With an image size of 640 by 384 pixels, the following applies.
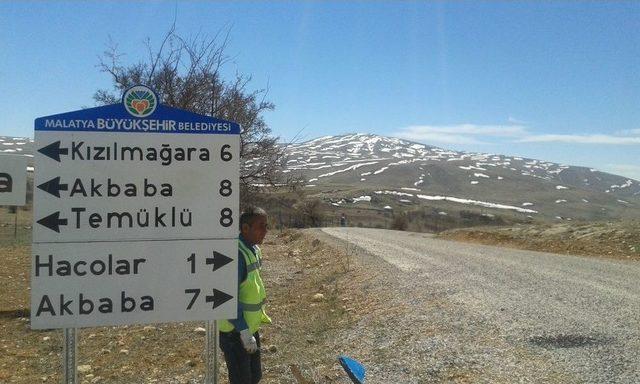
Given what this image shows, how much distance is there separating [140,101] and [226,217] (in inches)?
34.1

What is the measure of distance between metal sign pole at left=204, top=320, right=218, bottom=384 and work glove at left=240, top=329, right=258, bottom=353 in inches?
7.8

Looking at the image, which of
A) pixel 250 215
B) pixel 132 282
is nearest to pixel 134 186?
pixel 132 282

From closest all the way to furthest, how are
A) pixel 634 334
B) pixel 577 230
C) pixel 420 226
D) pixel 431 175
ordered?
pixel 634 334
pixel 577 230
pixel 420 226
pixel 431 175

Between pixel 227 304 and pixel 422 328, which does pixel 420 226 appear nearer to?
pixel 422 328

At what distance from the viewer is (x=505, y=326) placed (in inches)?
286

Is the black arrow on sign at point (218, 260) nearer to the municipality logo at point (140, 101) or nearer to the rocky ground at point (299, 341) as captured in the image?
the municipality logo at point (140, 101)

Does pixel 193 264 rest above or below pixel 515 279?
above

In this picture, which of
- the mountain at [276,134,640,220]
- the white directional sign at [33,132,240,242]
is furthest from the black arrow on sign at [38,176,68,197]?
the mountain at [276,134,640,220]

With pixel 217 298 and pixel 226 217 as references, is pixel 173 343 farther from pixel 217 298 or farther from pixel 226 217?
pixel 226 217

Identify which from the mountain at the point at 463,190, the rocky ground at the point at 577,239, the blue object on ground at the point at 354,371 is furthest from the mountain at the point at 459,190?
the blue object on ground at the point at 354,371

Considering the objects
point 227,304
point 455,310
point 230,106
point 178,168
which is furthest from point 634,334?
point 230,106

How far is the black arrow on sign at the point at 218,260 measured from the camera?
11.7 ft

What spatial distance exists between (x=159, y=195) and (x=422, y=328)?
498 centimetres

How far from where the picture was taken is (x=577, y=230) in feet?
68.5
